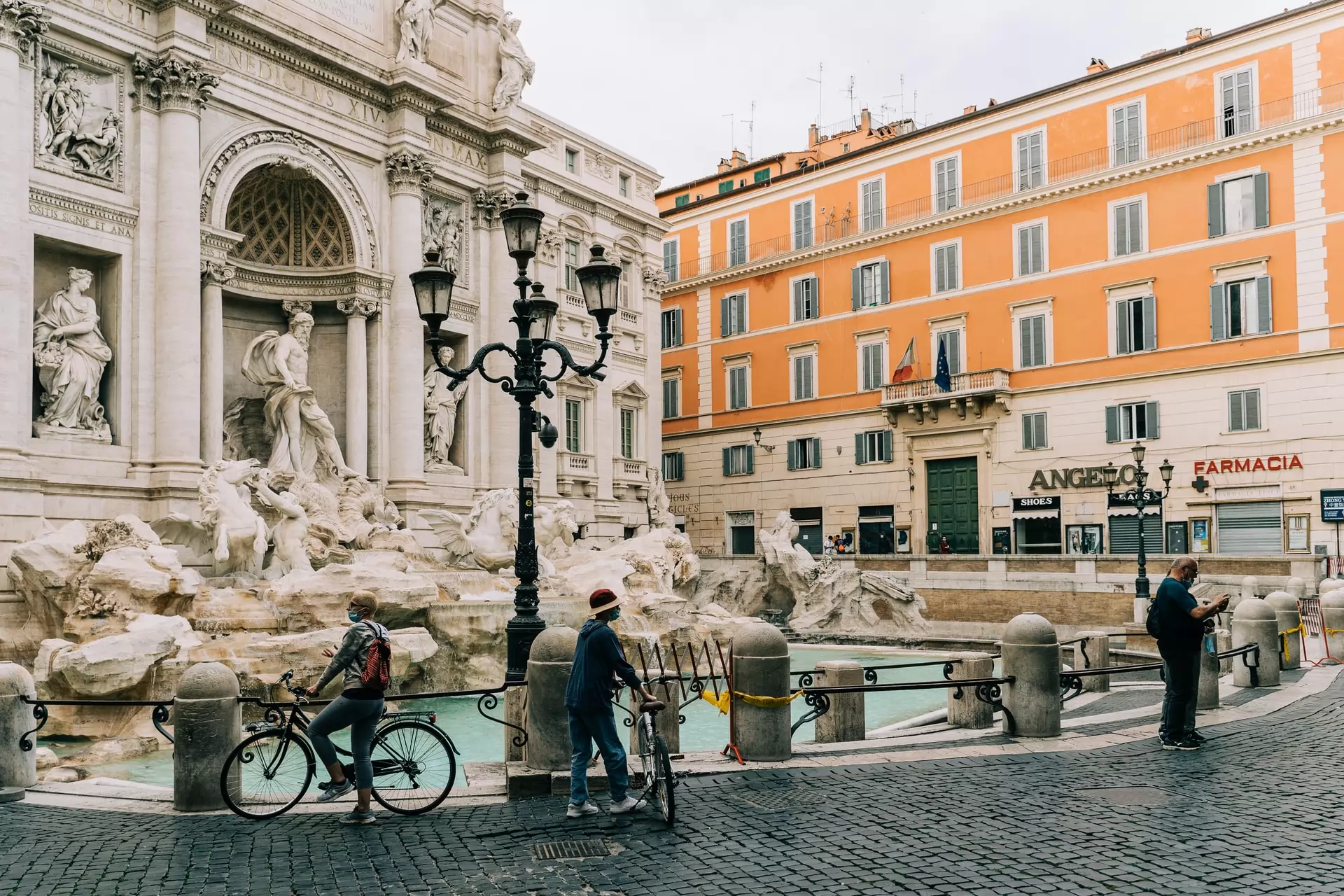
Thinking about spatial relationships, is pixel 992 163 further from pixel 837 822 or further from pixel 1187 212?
pixel 837 822

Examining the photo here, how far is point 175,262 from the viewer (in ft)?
69.2

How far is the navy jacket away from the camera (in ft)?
26.0

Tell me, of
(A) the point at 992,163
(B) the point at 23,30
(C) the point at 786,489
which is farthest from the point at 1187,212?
(B) the point at 23,30

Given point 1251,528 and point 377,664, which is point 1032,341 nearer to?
point 1251,528

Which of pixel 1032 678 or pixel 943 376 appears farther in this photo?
pixel 943 376

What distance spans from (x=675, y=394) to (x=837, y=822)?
37.4 metres

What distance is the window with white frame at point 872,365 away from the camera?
127ft

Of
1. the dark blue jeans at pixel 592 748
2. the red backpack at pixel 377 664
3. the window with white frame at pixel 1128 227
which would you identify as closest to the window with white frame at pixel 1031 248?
the window with white frame at pixel 1128 227

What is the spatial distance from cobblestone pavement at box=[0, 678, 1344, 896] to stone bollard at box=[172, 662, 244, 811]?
20 cm

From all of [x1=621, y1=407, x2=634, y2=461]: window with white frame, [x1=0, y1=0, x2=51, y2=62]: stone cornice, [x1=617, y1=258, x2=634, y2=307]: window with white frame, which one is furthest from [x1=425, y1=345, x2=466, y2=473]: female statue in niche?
[x1=0, y1=0, x2=51, y2=62]: stone cornice

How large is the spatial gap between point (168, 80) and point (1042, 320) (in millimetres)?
25486

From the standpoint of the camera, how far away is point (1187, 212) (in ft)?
105

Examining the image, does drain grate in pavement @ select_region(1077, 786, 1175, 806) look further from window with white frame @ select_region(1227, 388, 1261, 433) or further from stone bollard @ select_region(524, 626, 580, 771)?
window with white frame @ select_region(1227, 388, 1261, 433)

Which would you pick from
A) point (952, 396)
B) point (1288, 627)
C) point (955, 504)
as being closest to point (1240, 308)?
point (952, 396)
